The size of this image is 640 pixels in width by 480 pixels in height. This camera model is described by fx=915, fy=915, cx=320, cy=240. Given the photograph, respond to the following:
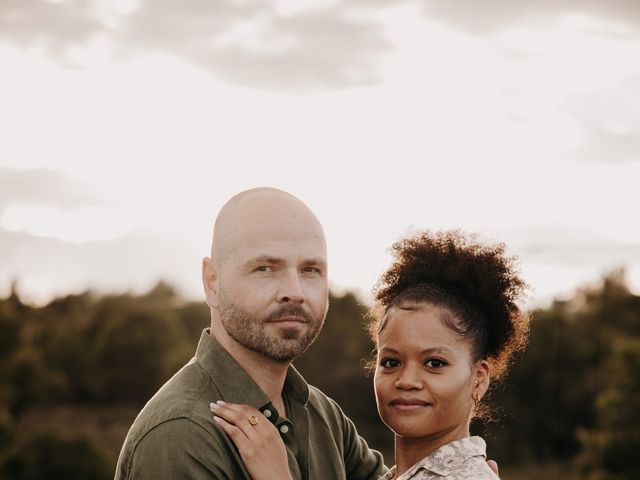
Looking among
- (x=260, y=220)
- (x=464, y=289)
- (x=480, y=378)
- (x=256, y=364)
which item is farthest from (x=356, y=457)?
(x=260, y=220)

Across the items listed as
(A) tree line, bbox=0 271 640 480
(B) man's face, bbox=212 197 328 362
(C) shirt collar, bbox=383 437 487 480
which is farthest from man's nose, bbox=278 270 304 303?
(A) tree line, bbox=0 271 640 480

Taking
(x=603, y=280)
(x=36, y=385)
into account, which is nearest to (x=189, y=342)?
(x=36, y=385)

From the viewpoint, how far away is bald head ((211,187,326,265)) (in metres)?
3.99

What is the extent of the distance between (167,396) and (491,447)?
1808 inches

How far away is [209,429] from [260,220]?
36.1 inches

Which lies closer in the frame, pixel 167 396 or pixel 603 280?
pixel 167 396

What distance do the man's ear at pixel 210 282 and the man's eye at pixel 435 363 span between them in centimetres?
109

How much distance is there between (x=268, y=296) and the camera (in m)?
3.94

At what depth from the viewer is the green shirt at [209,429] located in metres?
3.59

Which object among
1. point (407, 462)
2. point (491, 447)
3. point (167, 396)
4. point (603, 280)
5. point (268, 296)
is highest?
point (603, 280)

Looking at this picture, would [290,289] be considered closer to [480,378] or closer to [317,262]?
[317,262]

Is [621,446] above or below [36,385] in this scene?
below

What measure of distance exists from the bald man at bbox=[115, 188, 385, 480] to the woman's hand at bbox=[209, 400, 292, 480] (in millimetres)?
45

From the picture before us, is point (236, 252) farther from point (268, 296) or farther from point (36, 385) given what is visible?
point (36, 385)
